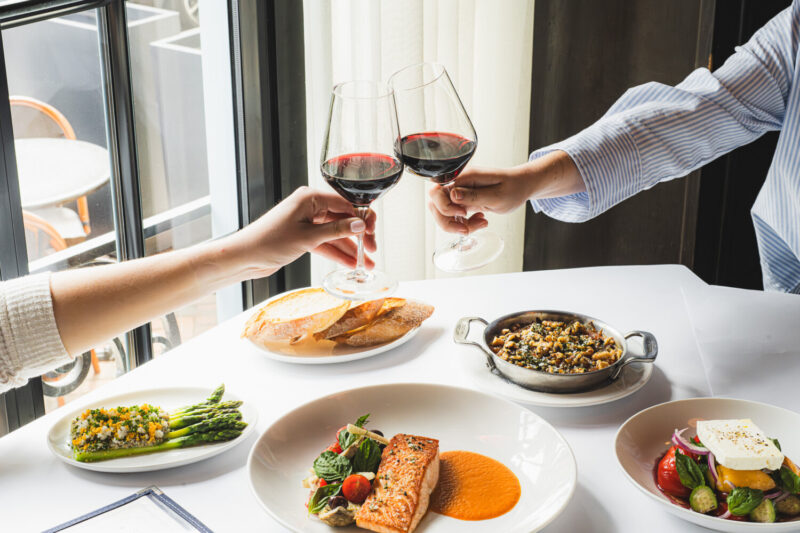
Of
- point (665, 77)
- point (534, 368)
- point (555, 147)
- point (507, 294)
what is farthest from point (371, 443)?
point (665, 77)

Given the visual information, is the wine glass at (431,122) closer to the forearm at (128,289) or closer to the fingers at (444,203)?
the fingers at (444,203)

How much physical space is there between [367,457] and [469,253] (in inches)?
20.7

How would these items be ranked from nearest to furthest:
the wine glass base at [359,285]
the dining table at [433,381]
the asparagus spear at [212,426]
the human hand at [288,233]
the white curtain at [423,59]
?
the dining table at [433,381]
the asparagus spear at [212,426]
the wine glass base at [359,285]
the human hand at [288,233]
the white curtain at [423,59]

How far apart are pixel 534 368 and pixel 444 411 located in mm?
156

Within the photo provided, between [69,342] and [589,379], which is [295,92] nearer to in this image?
[69,342]

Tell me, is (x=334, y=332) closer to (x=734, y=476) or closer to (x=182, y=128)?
(x=734, y=476)

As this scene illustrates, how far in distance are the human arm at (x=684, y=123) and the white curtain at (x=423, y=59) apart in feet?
2.37

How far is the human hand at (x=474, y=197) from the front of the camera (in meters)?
1.29

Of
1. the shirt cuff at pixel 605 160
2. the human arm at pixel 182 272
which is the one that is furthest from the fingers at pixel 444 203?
the shirt cuff at pixel 605 160

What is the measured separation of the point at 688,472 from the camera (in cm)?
85

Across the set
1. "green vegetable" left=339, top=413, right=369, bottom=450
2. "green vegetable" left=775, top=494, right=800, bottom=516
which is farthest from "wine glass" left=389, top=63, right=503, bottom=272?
"green vegetable" left=775, top=494, right=800, bottom=516

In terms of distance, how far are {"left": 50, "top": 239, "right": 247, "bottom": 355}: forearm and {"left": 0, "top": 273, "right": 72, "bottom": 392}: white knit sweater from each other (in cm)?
2

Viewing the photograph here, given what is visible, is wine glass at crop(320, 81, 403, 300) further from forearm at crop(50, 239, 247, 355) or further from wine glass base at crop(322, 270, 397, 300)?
forearm at crop(50, 239, 247, 355)

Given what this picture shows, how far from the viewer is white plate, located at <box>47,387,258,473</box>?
92 cm
